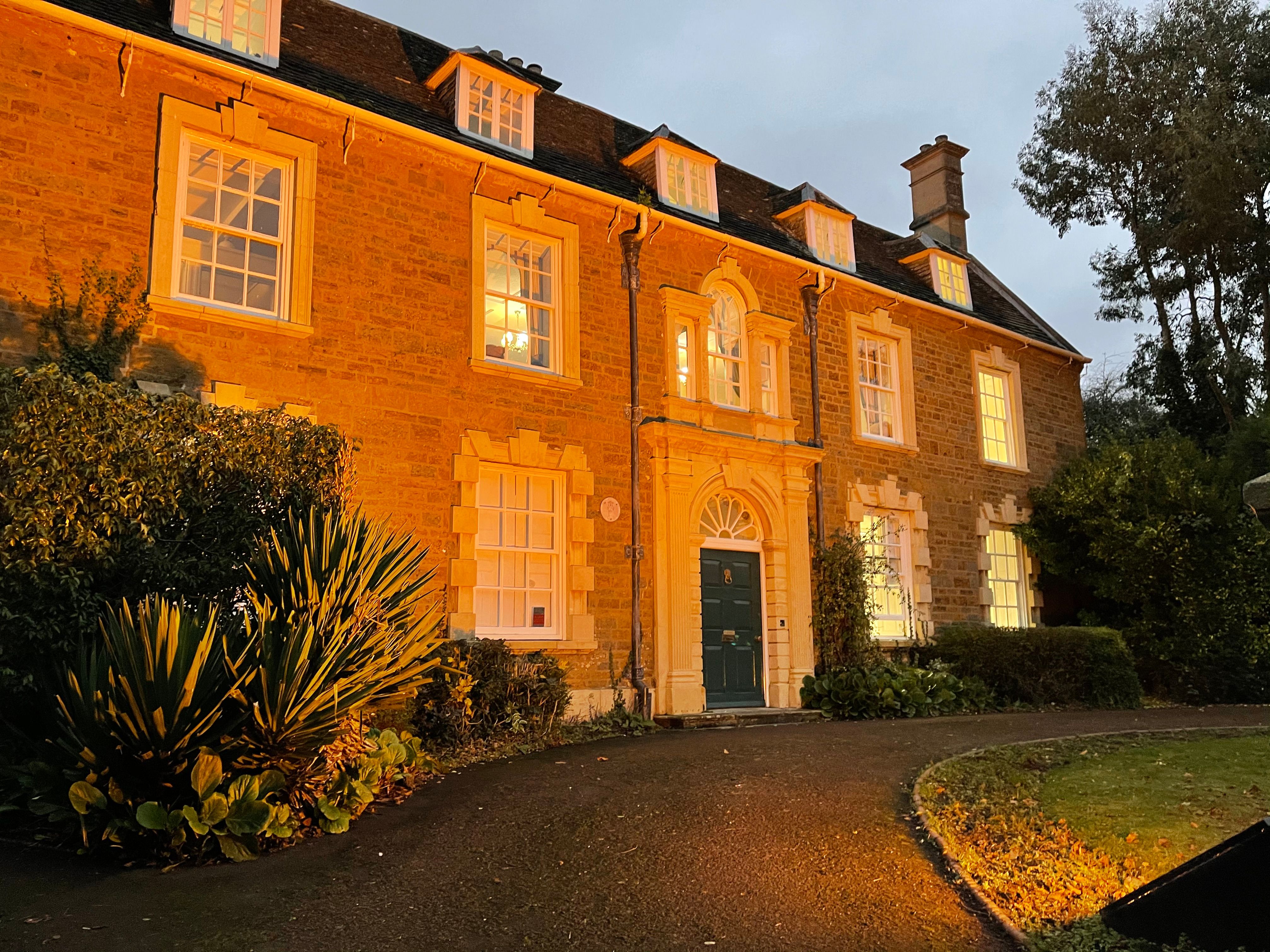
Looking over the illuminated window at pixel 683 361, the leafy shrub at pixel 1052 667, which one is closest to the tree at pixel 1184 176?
the leafy shrub at pixel 1052 667

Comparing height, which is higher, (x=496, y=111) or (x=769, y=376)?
(x=496, y=111)

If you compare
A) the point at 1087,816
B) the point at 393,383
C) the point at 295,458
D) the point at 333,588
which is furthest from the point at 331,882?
the point at 393,383

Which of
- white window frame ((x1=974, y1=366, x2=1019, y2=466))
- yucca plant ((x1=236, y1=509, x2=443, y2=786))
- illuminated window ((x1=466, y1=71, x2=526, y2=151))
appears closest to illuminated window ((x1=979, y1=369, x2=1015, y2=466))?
white window frame ((x1=974, y1=366, x2=1019, y2=466))

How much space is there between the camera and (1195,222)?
62.0 ft

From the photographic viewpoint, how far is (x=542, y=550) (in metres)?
11.4

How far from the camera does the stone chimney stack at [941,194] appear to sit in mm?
19906

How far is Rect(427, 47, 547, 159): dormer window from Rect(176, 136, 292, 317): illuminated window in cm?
267

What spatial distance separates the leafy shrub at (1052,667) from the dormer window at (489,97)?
9.29 meters

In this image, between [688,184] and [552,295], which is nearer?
[552,295]

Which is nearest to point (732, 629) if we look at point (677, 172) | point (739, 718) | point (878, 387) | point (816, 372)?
point (739, 718)

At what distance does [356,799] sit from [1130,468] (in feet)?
45.2

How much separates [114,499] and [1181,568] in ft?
47.7

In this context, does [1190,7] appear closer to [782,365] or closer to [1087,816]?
[782,365]

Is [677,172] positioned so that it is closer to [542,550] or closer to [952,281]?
[542,550]
